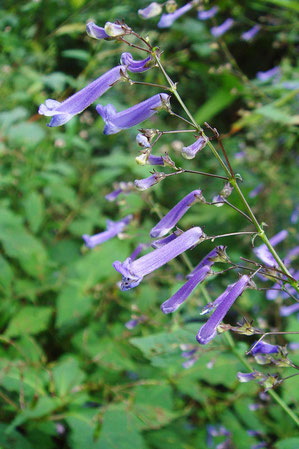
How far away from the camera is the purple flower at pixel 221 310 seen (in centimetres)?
108

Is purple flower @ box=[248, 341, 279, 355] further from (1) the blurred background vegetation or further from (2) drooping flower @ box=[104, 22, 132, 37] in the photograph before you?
(2) drooping flower @ box=[104, 22, 132, 37]

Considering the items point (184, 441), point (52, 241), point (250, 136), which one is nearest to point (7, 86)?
point (52, 241)

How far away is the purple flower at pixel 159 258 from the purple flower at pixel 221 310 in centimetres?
17

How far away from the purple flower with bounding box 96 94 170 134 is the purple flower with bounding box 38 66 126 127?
0.06 meters

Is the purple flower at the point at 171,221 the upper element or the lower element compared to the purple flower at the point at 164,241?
upper

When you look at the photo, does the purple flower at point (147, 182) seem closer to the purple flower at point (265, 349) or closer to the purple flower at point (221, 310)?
the purple flower at point (221, 310)

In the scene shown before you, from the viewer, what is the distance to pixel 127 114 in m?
1.16

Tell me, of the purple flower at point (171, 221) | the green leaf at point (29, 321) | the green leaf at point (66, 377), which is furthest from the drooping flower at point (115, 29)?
the green leaf at point (29, 321)

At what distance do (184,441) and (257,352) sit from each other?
116cm

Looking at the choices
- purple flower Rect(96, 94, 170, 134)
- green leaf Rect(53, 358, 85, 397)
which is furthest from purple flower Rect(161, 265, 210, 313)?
green leaf Rect(53, 358, 85, 397)

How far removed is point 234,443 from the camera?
2254 millimetres

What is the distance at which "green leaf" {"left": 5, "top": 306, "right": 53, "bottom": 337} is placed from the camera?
2.58m

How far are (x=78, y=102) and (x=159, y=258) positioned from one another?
1.66ft

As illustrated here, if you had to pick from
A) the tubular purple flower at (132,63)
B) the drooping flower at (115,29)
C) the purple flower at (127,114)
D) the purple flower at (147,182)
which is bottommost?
the purple flower at (147,182)
